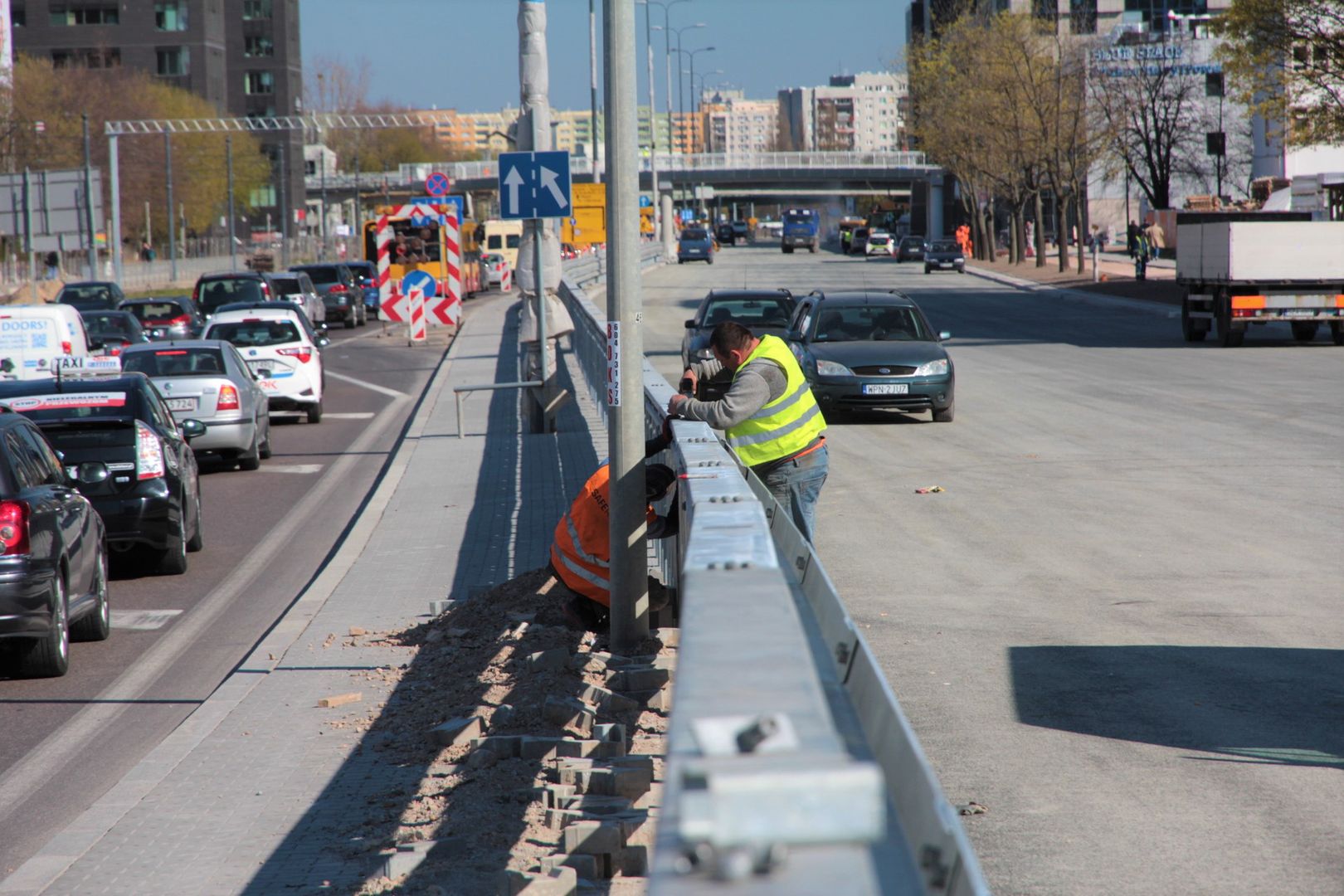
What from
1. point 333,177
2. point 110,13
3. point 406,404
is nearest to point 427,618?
point 406,404

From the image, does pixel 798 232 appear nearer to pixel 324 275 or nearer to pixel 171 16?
pixel 171 16

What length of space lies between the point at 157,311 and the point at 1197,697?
3337 centimetres

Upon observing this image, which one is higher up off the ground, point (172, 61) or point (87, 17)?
point (87, 17)

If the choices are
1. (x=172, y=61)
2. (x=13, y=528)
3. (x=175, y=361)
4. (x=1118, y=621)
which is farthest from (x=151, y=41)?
(x=1118, y=621)

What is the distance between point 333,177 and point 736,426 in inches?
5763

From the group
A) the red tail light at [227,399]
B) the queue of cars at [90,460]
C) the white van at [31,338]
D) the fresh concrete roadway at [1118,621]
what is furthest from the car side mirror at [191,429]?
the white van at [31,338]

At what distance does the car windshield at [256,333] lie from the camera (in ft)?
75.8

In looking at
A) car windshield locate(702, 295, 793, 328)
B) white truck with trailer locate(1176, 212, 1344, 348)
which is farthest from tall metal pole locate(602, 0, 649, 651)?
white truck with trailer locate(1176, 212, 1344, 348)

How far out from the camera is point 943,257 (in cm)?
7450

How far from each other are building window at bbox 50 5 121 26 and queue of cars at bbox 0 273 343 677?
111m

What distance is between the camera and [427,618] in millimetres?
9352

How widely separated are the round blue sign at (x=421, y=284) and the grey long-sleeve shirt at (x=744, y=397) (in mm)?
22896

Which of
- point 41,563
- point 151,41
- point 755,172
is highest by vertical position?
point 151,41

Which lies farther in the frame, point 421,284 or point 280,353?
point 421,284
